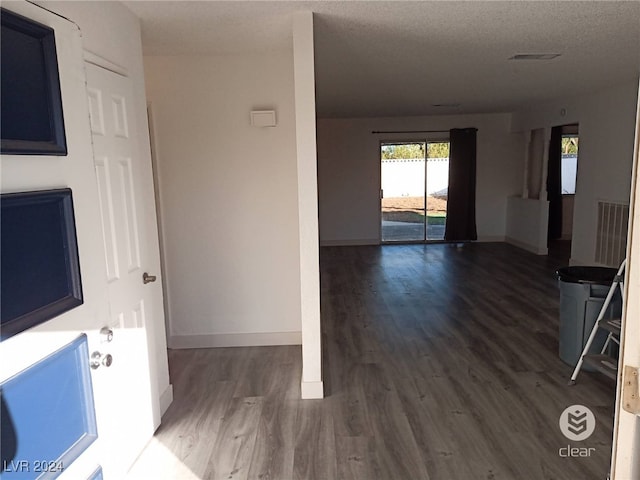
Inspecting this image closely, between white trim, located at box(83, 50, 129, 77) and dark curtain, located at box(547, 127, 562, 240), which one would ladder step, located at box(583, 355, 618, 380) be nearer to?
white trim, located at box(83, 50, 129, 77)

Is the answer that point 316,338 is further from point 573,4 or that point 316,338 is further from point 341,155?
point 341,155

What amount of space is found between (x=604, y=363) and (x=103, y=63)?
132 inches

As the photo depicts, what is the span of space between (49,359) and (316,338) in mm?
1739

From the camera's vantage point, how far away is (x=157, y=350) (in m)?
2.73

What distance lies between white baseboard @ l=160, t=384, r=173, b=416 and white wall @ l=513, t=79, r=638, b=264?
5.28m

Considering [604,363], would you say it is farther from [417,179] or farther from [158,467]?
[417,179]

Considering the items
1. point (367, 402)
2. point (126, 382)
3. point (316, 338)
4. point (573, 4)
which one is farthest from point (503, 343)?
point (126, 382)

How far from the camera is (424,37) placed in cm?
296

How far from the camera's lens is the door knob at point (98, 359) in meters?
1.57

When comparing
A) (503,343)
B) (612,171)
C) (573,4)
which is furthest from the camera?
(612,171)

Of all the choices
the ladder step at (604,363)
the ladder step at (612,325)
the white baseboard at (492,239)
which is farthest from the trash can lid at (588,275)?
the white baseboard at (492,239)

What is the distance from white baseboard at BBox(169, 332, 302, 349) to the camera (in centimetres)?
374

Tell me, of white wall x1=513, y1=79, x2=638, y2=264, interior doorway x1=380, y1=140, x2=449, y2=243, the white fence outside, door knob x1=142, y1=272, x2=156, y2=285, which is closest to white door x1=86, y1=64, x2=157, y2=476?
door knob x1=142, y1=272, x2=156, y2=285

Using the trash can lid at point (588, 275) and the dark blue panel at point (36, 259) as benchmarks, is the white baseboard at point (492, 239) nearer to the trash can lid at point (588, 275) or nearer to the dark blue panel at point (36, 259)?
the trash can lid at point (588, 275)
